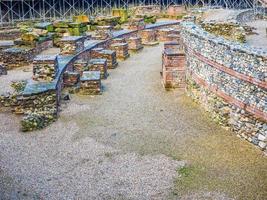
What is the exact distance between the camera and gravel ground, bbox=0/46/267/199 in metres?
7.47

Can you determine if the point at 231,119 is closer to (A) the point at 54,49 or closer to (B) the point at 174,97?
(B) the point at 174,97

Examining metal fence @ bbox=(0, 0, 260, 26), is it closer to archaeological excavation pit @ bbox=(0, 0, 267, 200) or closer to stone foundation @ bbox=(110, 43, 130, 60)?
stone foundation @ bbox=(110, 43, 130, 60)

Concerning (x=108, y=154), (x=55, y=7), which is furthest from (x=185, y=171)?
(x=55, y=7)

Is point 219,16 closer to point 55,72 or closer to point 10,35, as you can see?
point 10,35

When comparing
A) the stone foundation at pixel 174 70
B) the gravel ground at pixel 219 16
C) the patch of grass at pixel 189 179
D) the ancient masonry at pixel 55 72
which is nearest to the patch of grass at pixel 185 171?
the patch of grass at pixel 189 179

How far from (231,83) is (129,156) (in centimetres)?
307

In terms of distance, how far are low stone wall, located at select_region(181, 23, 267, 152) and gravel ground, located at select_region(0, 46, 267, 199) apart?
31 cm

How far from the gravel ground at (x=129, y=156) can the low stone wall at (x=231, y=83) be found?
1.01 ft

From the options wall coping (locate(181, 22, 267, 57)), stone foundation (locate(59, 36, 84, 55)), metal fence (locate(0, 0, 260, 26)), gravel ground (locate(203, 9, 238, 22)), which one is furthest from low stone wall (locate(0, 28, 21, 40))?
wall coping (locate(181, 22, 267, 57))

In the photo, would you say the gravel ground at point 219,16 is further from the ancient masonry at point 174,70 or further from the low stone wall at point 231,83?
the low stone wall at point 231,83

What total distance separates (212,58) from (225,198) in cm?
464

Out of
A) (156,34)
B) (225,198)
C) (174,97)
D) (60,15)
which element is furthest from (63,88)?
(60,15)

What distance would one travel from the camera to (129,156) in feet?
28.8

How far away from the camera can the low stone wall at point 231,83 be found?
29.3 feet
